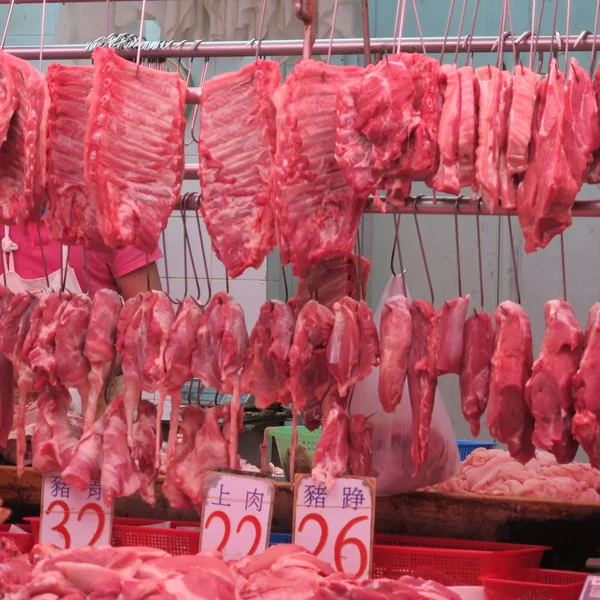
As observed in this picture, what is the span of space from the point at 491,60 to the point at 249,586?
505 centimetres

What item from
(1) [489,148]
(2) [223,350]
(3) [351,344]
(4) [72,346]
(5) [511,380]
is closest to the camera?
(1) [489,148]

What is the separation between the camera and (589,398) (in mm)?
2621

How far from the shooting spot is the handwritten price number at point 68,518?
3.03 metres

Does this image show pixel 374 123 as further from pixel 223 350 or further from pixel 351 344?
pixel 223 350

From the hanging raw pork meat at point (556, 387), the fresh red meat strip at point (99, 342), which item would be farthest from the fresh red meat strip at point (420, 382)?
the fresh red meat strip at point (99, 342)

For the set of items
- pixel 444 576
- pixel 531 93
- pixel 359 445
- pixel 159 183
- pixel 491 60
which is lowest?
pixel 444 576

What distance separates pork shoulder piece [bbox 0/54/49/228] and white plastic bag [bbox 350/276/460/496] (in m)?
1.17

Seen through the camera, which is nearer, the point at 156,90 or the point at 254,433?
the point at 156,90

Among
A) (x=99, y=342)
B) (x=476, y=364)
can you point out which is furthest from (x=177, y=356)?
(x=476, y=364)

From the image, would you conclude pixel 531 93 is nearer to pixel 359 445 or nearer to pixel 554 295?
pixel 359 445

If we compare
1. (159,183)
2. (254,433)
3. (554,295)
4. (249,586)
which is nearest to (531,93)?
(159,183)

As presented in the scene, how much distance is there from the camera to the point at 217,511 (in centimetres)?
285

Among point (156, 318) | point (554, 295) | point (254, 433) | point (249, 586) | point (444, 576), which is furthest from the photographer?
point (554, 295)

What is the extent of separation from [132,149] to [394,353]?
997 mm
